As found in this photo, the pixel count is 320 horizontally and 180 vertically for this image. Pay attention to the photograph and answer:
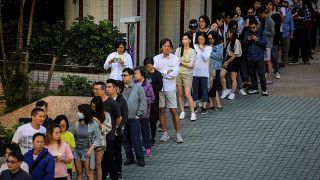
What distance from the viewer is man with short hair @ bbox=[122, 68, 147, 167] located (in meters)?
14.4

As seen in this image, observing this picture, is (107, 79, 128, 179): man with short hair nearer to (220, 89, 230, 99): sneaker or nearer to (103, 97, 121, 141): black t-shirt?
(103, 97, 121, 141): black t-shirt

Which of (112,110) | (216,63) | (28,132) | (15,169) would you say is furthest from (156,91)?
(15,169)

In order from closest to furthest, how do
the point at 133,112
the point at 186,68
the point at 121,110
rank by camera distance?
the point at 121,110 < the point at 133,112 < the point at 186,68

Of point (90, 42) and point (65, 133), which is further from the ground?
point (90, 42)

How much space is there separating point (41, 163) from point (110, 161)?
92.1 inches

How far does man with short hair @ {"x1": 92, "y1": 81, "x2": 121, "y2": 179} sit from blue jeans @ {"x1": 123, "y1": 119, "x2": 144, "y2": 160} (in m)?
0.81

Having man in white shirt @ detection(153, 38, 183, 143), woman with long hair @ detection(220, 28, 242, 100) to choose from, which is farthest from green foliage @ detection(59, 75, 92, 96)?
woman with long hair @ detection(220, 28, 242, 100)

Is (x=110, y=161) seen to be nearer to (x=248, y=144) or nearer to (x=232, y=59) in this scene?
(x=248, y=144)

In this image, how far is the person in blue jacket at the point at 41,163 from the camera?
1135cm

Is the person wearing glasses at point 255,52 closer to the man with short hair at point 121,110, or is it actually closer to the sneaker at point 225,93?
the sneaker at point 225,93

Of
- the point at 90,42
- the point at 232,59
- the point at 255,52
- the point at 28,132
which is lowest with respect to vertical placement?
the point at 28,132

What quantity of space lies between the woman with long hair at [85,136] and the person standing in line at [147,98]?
2.08m

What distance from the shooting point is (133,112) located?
14.4 m

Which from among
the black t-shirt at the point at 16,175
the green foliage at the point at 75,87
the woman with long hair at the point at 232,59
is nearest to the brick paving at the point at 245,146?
the woman with long hair at the point at 232,59
